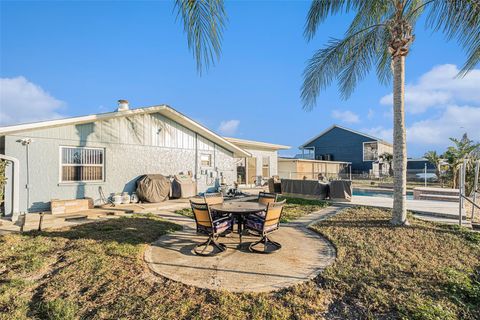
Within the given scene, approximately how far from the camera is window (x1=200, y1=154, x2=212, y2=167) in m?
13.8

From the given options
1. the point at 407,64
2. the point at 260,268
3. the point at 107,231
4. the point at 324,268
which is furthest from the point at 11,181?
the point at 407,64

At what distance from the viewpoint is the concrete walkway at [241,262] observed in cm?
374

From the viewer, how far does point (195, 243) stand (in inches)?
220

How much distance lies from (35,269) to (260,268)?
3926 millimetres

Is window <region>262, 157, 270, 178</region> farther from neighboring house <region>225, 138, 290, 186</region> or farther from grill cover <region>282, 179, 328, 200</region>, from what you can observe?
grill cover <region>282, 179, 328, 200</region>

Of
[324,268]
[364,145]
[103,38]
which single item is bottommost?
[324,268]

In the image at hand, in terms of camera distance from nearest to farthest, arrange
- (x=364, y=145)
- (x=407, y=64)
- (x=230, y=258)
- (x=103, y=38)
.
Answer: (x=230, y=258), (x=407, y=64), (x=103, y=38), (x=364, y=145)

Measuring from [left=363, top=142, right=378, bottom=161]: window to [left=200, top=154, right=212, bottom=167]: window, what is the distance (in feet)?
86.9

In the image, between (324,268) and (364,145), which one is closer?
(324,268)

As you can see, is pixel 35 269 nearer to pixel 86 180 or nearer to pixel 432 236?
pixel 86 180

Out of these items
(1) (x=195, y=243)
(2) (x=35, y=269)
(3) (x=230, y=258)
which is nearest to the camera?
(2) (x=35, y=269)

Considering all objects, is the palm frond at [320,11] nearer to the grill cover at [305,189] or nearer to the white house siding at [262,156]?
the grill cover at [305,189]

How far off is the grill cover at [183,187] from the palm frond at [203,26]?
10.1m

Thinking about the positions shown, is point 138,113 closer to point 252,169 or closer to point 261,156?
point 252,169
